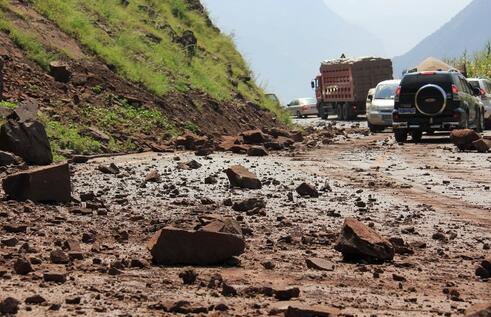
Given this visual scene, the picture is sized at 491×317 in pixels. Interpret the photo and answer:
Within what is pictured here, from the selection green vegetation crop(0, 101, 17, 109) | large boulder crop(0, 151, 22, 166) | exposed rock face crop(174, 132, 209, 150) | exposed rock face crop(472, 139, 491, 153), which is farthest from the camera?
exposed rock face crop(174, 132, 209, 150)

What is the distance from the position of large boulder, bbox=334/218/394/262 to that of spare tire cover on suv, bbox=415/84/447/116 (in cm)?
1930

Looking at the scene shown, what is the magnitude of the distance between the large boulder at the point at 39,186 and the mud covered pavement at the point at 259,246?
26cm

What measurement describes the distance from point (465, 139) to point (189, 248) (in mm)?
16743

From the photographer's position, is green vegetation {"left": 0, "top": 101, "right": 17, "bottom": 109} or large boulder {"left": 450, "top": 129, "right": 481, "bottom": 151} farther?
large boulder {"left": 450, "top": 129, "right": 481, "bottom": 151}

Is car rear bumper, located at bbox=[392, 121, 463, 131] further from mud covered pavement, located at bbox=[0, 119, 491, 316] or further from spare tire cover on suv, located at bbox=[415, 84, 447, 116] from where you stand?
mud covered pavement, located at bbox=[0, 119, 491, 316]

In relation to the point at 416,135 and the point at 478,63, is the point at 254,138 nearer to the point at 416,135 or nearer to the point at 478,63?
the point at 416,135

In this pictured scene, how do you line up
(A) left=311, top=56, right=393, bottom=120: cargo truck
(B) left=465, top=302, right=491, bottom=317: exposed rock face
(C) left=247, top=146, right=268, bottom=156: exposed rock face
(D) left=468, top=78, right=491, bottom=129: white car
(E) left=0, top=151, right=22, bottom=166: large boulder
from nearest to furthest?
(B) left=465, top=302, right=491, bottom=317: exposed rock face → (E) left=0, top=151, right=22, bottom=166: large boulder → (C) left=247, top=146, right=268, bottom=156: exposed rock face → (D) left=468, top=78, right=491, bottom=129: white car → (A) left=311, top=56, right=393, bottom=120: cargo truck

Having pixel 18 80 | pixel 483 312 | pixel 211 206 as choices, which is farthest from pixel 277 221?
pixel 18 80

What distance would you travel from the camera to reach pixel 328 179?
52.3 ft

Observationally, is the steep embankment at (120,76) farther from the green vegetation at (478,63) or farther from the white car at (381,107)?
the green vegetation at (478,63)

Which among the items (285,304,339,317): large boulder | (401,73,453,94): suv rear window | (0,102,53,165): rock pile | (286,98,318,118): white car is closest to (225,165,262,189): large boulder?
(0,102,53,165): rock pile

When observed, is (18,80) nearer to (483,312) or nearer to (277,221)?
(277,221)

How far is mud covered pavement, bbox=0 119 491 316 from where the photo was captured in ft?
20.3

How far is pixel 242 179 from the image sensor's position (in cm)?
1413
